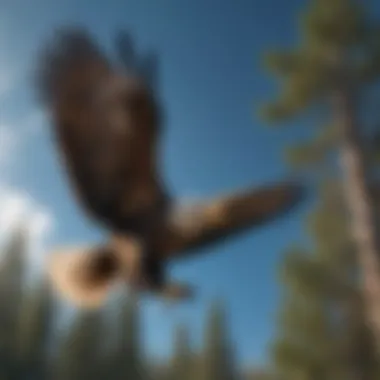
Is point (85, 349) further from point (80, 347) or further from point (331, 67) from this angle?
point (331, 67)

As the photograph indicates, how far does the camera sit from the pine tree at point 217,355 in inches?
164

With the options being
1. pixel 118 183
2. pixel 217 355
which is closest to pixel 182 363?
pixel 217 355

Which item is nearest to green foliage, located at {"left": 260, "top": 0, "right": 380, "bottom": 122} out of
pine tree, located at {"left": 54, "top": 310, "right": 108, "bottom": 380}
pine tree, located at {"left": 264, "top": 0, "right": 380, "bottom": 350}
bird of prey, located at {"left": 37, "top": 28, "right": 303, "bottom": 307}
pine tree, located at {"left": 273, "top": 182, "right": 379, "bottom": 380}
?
pine tree, located at {"left": 264, "top": 0, "right": 380, "bottom": 350}

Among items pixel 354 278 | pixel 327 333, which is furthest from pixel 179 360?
pixel 354 278

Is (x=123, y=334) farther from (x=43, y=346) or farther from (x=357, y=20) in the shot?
(x=357, y=20)

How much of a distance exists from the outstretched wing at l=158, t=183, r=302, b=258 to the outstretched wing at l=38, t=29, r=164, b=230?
→ 0.28 metres

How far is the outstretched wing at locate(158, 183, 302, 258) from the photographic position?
236cm

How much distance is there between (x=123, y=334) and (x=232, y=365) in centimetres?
114

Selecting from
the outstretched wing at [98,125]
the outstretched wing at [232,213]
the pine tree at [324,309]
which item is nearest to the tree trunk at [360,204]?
the pine tree at [324,309]

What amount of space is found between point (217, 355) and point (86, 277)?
1.94m

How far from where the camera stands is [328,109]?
3.63 meters

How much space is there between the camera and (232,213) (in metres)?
2.41

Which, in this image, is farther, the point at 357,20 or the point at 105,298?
the point at 357,20

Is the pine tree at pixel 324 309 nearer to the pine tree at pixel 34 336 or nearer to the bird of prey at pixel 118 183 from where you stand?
the bird of prey at pixel 118 183
